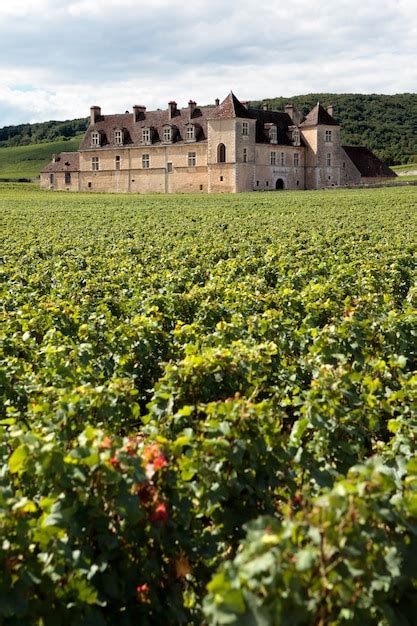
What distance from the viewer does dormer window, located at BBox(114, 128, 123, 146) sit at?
8188 centimetres

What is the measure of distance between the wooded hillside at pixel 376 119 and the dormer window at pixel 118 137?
5202 cm

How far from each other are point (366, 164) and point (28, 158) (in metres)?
85.5

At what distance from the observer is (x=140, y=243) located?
22.0 meters

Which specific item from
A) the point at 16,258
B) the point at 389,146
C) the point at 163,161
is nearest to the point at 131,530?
the point at 16,258

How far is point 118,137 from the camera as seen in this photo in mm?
82188

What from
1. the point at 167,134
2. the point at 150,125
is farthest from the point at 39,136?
the point at 167,134

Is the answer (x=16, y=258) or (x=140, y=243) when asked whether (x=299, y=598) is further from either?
(x=140, y=243)

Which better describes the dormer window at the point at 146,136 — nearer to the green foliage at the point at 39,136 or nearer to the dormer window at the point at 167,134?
the dormer window at the point at 167,134

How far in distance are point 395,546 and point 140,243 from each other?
1884 cm

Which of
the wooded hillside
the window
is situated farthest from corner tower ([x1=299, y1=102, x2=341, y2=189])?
the wooded hillside

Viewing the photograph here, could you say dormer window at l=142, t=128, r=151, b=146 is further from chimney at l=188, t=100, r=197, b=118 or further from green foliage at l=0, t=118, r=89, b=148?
green foliage at l=0, t=118, r=89, b=148

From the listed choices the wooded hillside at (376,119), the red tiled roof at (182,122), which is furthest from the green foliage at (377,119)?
the red tiled roof at (182,122)

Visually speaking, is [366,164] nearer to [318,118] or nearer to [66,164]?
[318,118]

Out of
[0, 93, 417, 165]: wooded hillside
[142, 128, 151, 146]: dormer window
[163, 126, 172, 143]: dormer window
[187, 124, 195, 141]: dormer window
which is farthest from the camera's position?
[0, 93, 417, 165]: wooded hillside
